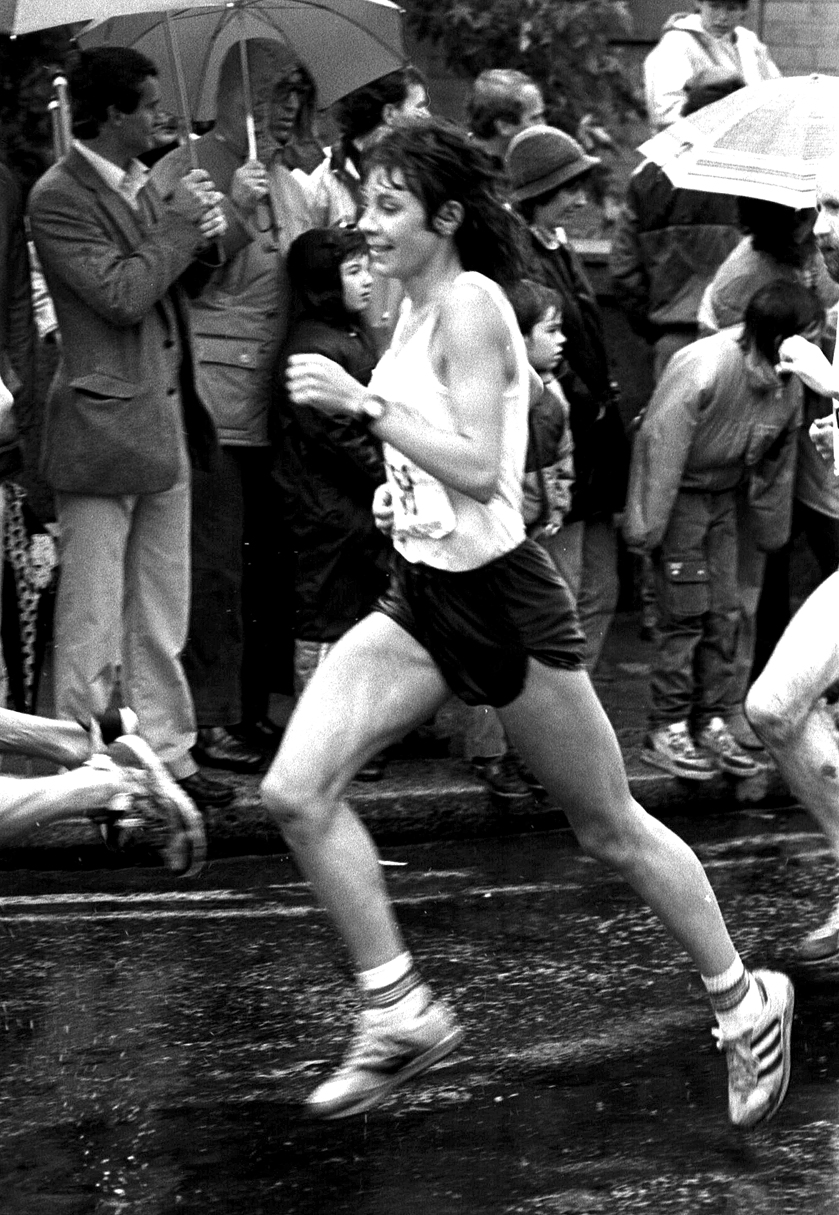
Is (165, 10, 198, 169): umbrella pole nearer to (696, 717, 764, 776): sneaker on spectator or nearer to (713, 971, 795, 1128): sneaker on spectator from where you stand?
(696, 717, 764, 776): sneaker on spectator

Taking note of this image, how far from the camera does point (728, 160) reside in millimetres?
7922

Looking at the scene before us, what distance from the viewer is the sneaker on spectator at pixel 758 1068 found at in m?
4.64

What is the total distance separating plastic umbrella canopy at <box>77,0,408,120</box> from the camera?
7934 millimetres

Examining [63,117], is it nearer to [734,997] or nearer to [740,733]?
[740,733]

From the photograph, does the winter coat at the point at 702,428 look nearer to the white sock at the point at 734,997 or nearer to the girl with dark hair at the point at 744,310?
the girl with dark hair at the point at 744,310

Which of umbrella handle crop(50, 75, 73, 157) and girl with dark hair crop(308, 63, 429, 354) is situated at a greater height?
umbrella handle crop(50, 75, 73, 157)

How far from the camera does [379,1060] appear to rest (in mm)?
4652

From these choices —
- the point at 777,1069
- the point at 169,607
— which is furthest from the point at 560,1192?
the point at 169,607

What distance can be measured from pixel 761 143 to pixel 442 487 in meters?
3.83

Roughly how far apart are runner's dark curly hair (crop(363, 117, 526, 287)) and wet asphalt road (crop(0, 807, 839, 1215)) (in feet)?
5.77

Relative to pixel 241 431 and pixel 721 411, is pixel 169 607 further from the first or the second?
pixel 721 411

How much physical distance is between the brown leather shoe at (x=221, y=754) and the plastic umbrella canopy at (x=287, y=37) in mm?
2147

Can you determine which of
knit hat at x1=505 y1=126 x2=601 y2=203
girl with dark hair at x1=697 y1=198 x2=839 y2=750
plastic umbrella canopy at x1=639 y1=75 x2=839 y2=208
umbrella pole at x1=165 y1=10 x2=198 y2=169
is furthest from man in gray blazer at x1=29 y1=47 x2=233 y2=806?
girl with dark hair at x1=697 y1=198 x2=839 y2=750

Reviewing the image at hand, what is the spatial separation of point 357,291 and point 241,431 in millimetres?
609
